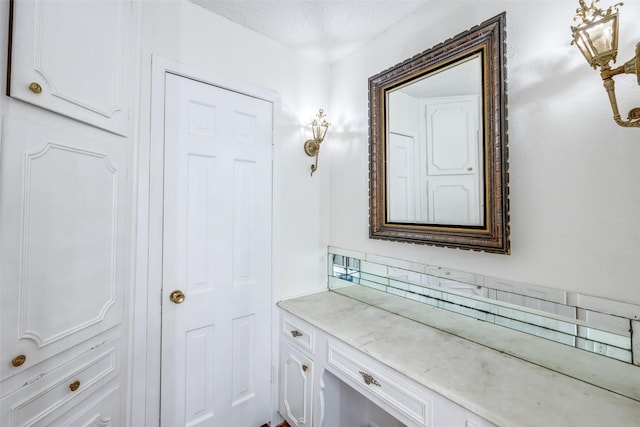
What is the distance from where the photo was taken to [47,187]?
0.96m

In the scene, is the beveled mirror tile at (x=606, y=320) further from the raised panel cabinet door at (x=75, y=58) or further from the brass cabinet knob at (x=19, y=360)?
the raised panel cabinet door at (x=75, y=58)

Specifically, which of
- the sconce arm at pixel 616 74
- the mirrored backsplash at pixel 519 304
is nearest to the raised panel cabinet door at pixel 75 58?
the mirrored backsplash at pixel 519 304

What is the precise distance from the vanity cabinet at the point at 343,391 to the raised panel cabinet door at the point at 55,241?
3.19ft

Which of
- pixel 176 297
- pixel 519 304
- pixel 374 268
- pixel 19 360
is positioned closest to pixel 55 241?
pixel 19 360

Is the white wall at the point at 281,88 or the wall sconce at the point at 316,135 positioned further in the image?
the wall sconce at the point at 316,135

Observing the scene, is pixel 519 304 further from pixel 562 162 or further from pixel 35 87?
pixel 35 87

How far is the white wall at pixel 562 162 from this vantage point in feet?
3.19

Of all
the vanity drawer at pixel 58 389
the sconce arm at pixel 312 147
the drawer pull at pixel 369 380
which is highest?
the sconce arm at pixel 312 147

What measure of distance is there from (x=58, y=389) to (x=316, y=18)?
2.15m

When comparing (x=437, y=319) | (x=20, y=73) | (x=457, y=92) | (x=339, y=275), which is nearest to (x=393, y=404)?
(x=437, y=319)

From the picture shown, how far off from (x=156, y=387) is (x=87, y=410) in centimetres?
35

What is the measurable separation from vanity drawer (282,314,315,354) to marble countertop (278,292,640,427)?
9 centimetres

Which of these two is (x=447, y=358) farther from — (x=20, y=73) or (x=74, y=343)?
(x=20, y=73)

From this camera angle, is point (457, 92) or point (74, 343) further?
point (457, 92)
